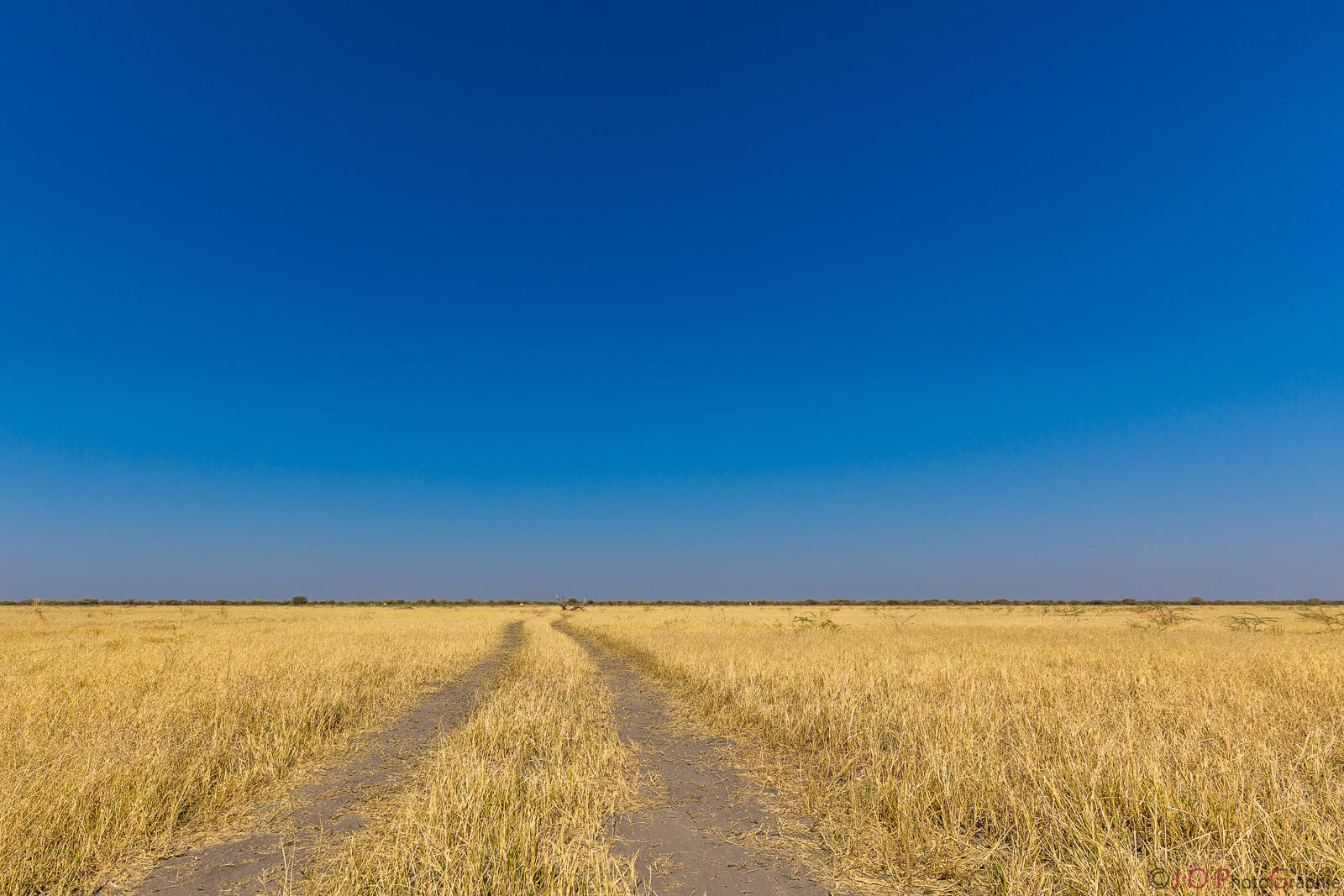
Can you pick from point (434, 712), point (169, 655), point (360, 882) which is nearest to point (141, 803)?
point (360, 882)

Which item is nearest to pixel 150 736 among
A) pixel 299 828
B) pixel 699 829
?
pixel 299 828

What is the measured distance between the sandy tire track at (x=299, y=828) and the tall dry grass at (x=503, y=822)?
1.41ft

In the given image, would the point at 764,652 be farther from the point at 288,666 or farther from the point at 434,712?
the point at 288,666

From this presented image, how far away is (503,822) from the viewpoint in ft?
16.2

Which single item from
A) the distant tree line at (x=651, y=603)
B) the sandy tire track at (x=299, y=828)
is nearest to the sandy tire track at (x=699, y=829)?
the sandy tire track at (x=299, y=828)

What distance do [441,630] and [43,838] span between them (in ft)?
91.5

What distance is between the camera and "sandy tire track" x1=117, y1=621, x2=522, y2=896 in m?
4.58

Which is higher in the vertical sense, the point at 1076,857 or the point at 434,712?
the point at 1076,857

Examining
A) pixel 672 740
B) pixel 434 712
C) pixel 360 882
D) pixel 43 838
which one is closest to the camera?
pixel 360 882

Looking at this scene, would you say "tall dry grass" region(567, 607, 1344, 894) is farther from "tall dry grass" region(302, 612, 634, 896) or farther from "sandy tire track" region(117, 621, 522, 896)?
"sandy tire track" region(117, 621, 522, 896)

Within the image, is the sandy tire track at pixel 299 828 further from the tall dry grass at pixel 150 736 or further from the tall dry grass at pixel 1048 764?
the tall dry grass at pixel 1048 764

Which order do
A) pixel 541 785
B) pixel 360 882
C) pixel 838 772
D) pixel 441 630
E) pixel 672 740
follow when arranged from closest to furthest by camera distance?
pixel 360 882
pixel 541 785
pixel 838 772
pixel 672 740
pixel 441 630

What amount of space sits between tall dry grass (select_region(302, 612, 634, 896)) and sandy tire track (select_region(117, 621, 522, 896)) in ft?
1.41

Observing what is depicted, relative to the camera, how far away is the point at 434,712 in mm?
11188
